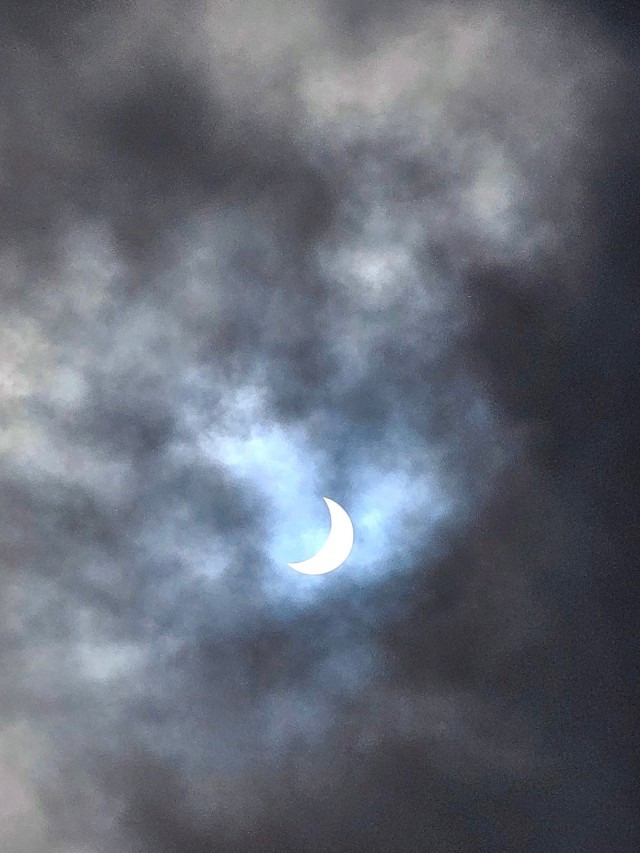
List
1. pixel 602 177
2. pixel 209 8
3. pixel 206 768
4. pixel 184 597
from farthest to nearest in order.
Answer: pixel 206 768
pixel 184 597
pixel 602 177
pixel 209 8

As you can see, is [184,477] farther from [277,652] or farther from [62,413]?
[277,652]

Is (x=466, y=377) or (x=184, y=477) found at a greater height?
(x=466, y=377)

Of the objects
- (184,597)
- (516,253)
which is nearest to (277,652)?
(184,597)

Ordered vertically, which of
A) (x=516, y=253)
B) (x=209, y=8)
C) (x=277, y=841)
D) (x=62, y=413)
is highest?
(x=209, y=8)

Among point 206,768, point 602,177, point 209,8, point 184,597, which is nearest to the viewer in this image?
point 209,8

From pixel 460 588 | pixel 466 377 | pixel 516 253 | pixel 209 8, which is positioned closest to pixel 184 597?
pixel 460 588

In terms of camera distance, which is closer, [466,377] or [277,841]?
[466,377]
